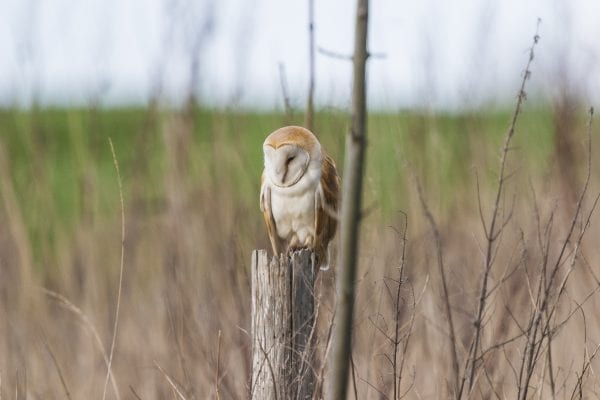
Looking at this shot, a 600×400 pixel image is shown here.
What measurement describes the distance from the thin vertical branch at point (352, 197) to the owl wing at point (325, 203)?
1112 millimetres

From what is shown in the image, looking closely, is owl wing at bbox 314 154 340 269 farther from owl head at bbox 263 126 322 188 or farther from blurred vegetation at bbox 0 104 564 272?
blurred vegetation at bbox 0 104 564 272

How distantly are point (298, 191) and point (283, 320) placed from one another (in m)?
0.39

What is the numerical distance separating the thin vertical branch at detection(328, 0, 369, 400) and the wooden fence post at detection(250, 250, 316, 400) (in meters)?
0.92

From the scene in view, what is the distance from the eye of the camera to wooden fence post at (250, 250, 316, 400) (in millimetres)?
2232

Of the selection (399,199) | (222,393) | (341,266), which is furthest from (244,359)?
(399,199)

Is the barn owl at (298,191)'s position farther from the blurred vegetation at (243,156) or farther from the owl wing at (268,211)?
the blurred vegetation at (243,156)

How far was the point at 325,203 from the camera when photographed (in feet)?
8.16

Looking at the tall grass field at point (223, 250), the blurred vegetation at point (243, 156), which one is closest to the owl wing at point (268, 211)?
the tall grass field at point (223, 250)

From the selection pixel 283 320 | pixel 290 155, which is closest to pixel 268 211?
pixel 290 155

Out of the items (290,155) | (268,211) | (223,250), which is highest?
(290,155)

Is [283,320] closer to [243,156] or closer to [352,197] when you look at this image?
[352,197]

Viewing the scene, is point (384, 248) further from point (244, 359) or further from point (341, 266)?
point (341, 266)

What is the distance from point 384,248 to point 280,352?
1495 millimetres

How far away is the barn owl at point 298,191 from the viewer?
2375 millimetres
